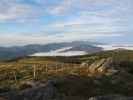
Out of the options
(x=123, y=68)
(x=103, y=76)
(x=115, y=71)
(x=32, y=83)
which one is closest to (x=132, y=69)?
(x=123, y=68)

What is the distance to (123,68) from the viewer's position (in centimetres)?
8988

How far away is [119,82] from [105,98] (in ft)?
100

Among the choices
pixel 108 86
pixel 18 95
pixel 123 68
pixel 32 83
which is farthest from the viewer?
pixel 123 68

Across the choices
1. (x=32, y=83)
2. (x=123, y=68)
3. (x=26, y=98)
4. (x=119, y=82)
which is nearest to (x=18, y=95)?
(x=26, y=98)

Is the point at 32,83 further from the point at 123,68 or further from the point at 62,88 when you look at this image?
the point at 123,68

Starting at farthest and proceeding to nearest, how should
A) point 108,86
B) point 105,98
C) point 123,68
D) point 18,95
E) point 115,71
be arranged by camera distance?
point 123,68 → point 115,71 → point 108,86 → point 18,95 → point 105,98

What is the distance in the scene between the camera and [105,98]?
145 feet

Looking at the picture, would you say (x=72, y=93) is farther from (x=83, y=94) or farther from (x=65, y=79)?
(x=65, y=79)

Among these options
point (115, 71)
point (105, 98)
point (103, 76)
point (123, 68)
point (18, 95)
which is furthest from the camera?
point (123, 68)

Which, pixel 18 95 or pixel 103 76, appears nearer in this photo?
pixel 18 95

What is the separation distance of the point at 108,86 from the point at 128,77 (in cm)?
1125

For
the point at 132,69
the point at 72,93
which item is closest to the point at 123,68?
the point at 132,69

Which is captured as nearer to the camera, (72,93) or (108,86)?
(72,93)

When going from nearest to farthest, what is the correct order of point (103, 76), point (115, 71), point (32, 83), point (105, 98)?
point (105, 98)
point (32, 83)
point (103, 76)
point (115, 71)
